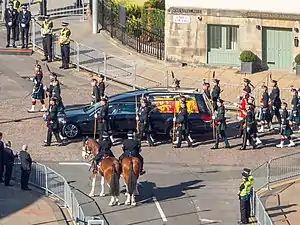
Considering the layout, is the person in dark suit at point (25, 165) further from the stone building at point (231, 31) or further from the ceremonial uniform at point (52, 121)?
the stone building at point (231, 31)

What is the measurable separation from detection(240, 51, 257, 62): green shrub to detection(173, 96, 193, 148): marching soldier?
9613mm

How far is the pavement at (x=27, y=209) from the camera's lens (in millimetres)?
29328

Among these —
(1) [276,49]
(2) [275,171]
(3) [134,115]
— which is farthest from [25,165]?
(1) [276,49]

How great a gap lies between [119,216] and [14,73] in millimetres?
16965

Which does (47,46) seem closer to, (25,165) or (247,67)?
(247,67)

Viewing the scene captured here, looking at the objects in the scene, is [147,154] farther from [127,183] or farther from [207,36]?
[207,36]

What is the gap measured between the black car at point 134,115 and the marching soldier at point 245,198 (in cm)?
744

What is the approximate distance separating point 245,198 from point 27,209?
5526 mm

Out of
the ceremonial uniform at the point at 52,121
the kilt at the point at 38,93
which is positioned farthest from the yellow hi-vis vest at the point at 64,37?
the ceremonial uniform at the point at 52,121

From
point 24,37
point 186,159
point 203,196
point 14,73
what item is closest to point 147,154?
point 186,159

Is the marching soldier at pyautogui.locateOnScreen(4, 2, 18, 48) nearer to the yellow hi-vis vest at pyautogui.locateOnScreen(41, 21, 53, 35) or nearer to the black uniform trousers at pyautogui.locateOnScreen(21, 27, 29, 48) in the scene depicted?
the black uniform trousers at pyautogui.locateOnScreen(21, 27, 29, 48)

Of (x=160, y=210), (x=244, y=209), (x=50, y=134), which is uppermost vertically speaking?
(x=50, y=134)

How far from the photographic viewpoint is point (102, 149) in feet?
102

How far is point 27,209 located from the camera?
30250 mm
